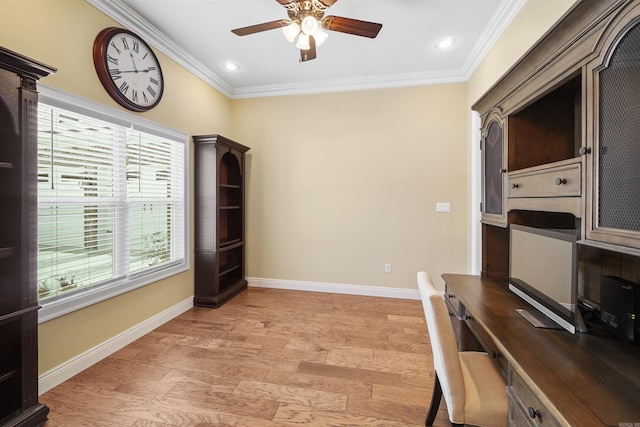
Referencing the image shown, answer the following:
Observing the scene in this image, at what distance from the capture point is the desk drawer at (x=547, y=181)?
1188 mm

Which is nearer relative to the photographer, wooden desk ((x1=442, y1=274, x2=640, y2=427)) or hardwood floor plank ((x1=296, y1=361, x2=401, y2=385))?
wooden desk ((x1=442, y1=274, x2=640, y2=427))

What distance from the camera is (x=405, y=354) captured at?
2348 millimetres

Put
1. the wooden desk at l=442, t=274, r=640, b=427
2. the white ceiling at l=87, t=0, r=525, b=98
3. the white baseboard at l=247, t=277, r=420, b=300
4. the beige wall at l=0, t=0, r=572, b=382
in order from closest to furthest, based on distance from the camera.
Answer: the wooden desk at l=442, t=274, r=640, b=427 < the white ceiling at l=87, t=0, r=525, b=98 < the beige wall at l=0, t=0, r=572, b=382 < the white baseboard at l=247, t=277, r=420, b=300

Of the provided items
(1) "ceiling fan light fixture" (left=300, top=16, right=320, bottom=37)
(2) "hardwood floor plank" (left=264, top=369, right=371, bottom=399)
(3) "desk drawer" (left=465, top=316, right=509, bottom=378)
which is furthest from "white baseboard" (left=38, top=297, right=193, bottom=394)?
(1) "ceiling fan light fixture" (left=300, top=16, right=320, bottom=37)

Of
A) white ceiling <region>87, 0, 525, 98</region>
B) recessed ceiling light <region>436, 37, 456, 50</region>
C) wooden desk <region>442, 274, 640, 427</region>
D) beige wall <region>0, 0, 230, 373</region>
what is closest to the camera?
wooden desk <region>442, 274, 640, 427</region>

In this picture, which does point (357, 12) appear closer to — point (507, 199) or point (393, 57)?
point (393, 57)

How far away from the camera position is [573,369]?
101 cm

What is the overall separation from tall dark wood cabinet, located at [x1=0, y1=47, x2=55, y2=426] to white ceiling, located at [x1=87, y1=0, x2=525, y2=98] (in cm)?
125

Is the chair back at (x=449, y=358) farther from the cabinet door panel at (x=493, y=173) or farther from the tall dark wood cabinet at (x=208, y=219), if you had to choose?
the tall dark wood cabinet at (x=208, y=219)

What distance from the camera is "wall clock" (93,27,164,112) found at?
222 cm

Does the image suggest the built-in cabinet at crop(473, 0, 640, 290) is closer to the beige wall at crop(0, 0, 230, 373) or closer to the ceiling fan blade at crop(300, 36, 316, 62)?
the ceiling fan blade at crop(300, 36, 316, 62)

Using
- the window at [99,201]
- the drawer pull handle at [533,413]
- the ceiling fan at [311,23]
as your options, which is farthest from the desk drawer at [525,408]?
the window at [99,201]

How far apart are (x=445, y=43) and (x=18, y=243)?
3788 millimetres

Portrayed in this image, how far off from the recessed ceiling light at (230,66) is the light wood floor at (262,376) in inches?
117
